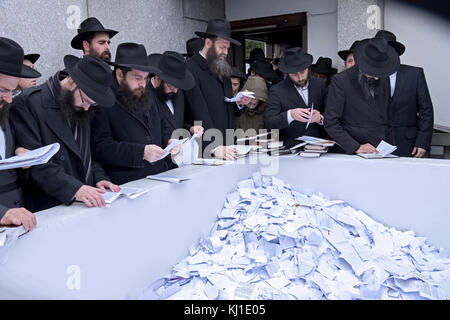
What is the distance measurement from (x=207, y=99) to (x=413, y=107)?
1.57m

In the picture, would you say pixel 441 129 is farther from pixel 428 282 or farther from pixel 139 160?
pixel 139 160

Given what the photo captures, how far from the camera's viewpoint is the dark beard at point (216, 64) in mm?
2830

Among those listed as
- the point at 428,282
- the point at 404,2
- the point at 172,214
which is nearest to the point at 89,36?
the point at 172,214

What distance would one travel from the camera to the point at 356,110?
2.66 metres

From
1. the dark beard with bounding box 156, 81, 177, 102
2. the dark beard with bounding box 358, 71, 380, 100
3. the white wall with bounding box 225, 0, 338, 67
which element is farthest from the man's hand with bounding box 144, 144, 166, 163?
the white wall with bounding box 225, 0, 338, 67

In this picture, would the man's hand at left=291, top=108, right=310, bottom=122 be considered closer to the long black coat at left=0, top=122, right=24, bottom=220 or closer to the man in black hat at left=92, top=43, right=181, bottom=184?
the man in black hat at left=92, top=43, right=181, bottom=184

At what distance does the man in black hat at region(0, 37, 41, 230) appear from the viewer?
129cm

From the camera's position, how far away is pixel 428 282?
1736 millimetres

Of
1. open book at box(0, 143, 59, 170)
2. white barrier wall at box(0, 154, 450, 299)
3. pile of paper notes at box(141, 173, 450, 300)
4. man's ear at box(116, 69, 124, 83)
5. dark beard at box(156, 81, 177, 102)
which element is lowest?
pile of paper notes at box(141, 173, 450, 300)

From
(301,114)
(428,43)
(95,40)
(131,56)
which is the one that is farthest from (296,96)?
(428,43)

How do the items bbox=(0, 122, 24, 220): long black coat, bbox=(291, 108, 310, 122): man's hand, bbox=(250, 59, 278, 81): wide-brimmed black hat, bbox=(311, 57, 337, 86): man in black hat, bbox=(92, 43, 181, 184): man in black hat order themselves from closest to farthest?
bbox=(0, 122, 24, 220): long black coat → bbox=(92, 43, 181, 184): man in black hat → bbox=(291, 108, 310, 122): man's hand → bbox=(250, 59, 278, 81): wide-brimmed black hat → bbox=(311, 57, 337, 86): man in black hat

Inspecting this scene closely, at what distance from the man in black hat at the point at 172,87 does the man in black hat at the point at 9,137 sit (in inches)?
34.4

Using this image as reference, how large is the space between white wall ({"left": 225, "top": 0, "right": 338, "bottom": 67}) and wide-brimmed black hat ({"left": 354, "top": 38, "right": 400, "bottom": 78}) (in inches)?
123

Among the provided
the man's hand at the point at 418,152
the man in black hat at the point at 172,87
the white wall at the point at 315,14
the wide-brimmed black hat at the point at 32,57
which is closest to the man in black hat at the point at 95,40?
the wide-brimmed black hat at the point at 32,57
